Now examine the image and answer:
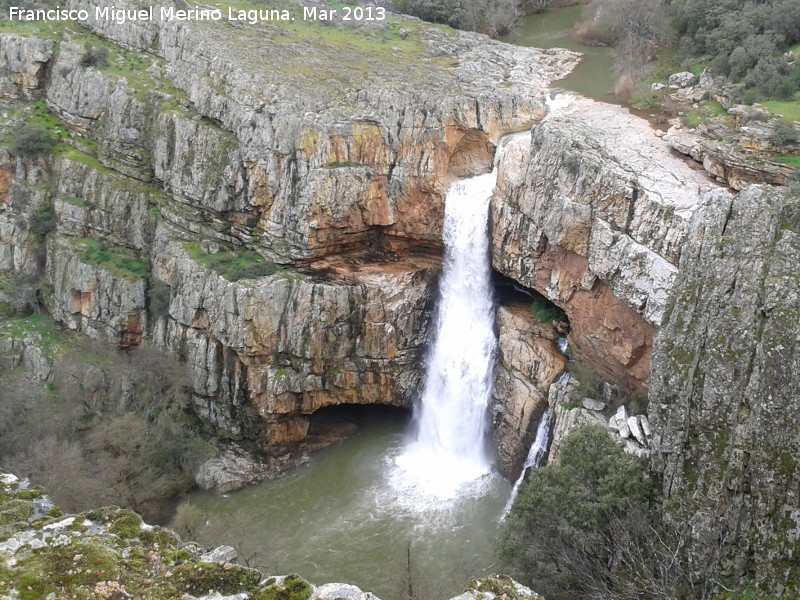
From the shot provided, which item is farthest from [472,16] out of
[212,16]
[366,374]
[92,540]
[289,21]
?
[92,540]

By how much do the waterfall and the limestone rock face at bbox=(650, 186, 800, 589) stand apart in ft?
24.0

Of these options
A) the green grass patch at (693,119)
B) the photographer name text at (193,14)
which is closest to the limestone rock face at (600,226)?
the green grass patch at (693,119)

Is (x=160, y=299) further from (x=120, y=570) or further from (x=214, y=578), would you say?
(x=214, y=578)

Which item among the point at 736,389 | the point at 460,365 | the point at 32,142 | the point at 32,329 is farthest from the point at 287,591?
the point at 32,142

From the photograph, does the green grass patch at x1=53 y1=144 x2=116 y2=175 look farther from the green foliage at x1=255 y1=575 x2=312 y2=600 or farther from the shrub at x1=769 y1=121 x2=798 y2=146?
the shrub at x1=769 y1=121 x2=798 y2=146

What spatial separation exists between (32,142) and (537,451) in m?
29.4

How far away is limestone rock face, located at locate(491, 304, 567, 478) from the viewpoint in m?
25.9

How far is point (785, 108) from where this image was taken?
24281mm

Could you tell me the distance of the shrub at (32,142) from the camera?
3438 cm

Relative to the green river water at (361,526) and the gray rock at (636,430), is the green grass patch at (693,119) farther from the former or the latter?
the green river water at (361,526)

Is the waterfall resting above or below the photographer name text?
below

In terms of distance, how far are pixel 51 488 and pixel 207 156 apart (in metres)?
15.3

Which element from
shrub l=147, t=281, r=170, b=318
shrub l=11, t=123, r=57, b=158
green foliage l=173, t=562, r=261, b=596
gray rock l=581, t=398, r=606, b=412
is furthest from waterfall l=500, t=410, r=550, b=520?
shrub l=11, t=123, r=57, b=158

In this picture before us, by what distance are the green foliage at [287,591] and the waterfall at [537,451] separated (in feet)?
48.2
